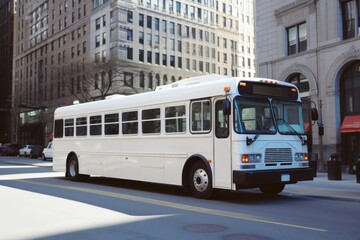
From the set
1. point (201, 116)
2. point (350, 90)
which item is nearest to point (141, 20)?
point (350, 90)

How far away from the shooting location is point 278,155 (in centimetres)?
1084

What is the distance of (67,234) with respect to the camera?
704 cm

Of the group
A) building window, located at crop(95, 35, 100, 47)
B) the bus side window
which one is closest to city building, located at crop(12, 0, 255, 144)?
building window, located at crop(95, 35, 100, 47)

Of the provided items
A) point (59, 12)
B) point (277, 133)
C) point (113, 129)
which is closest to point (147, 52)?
point (59, 12)

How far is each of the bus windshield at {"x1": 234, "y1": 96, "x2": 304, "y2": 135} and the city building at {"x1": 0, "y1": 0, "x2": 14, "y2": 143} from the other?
339 ft

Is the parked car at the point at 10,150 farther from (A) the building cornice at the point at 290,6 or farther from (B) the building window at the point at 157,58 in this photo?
(A) the building cornice at the point at 290,6

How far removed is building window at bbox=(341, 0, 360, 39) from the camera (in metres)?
25.0

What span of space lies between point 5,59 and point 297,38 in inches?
3971

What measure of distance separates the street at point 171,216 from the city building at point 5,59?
101 m

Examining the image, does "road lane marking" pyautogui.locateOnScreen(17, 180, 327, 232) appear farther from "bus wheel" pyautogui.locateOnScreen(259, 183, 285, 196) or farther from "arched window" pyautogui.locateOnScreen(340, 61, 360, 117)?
"arched window" pyautogui.locateOnScreen(340, 61, 360, 117)

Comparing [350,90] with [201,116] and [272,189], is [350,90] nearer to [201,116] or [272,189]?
[272,189]

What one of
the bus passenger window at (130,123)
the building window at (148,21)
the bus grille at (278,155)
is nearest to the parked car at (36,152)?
the building window at (148,21)

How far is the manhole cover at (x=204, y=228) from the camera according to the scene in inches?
285

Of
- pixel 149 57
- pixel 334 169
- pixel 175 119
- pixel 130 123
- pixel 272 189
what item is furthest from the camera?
pixel 149 57
